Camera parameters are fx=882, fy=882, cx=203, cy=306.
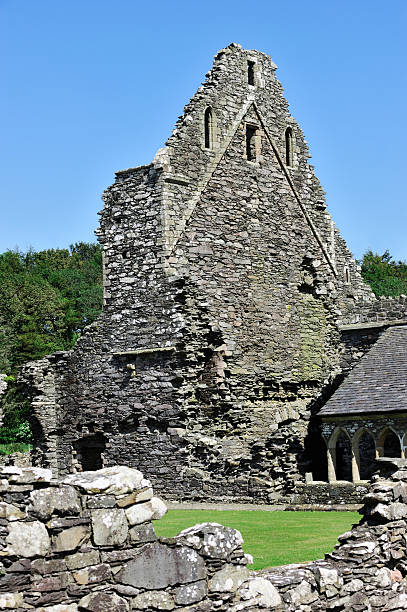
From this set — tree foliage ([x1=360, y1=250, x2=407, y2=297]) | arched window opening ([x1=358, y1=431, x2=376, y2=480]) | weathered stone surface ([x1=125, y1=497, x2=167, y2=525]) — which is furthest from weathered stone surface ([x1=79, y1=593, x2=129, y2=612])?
tree foliage ([x1=360, y1=250, x2=407, y2=297])

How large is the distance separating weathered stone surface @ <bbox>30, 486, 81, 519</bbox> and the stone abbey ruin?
48.4 feet

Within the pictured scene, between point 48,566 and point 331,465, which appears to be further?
point 331,465

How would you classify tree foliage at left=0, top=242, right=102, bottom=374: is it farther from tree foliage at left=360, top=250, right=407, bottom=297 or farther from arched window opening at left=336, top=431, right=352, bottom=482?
arched window opening at left=336, top=431, right=352, bottom=482

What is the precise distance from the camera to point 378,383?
2398 cm

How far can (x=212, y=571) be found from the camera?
931 cm

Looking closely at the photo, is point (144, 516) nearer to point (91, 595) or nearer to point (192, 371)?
point (91, 595)

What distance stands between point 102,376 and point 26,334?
109 feet

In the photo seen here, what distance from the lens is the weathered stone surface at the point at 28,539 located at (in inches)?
311

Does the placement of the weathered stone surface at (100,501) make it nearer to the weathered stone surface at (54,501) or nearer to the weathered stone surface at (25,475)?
the weathered stone surface at (54,501)

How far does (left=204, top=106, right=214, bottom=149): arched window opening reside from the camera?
25.5m

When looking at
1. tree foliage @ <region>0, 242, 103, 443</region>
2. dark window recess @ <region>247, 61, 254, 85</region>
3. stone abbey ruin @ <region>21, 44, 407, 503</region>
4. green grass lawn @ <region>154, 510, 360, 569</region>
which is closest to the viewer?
green grass lawn @ <region>154, 510, 360, 569</region>

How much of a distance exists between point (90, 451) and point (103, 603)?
1776cm

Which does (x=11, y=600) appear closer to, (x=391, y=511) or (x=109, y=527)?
(x=109, y=527)

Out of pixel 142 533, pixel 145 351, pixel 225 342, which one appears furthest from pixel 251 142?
pixel 142 533
